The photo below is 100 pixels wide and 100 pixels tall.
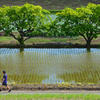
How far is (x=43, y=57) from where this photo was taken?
1160 inches

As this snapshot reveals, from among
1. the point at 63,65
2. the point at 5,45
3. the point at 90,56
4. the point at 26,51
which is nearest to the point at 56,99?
the point at 63,65

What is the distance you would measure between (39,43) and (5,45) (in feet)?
20.2

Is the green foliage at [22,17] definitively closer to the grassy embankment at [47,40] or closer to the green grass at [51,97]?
the grassy embankment at [47,40]

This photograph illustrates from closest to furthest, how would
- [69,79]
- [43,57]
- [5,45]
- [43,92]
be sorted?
1. [43,92]
2. [69,79]
3. [43,57]
4. [5,45]

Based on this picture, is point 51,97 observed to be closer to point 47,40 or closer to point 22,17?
point 22,17

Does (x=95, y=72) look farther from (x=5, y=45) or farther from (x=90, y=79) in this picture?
(x=5, y=45)

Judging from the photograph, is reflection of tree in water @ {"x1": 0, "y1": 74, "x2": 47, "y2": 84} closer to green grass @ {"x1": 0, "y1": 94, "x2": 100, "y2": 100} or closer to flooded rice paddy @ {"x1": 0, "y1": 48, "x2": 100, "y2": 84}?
flooded rice paddy @ {"x1": 0, "y1": 48, "x2": 100, "y2": 84}

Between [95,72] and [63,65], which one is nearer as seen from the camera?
[95,72]

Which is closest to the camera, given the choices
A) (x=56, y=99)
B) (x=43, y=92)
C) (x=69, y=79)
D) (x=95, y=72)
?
(x=56, y=99)

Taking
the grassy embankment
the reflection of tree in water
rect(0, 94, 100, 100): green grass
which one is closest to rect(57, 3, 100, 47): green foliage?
the grassy embankment

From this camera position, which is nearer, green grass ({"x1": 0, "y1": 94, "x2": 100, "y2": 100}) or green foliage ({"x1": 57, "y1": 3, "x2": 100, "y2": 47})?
green grass ({"x1": 0, "y1": 94, "x2": 100, "y2": 100})

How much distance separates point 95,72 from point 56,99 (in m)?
10.3

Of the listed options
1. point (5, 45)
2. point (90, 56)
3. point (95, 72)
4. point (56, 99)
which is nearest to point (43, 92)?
point (56, 99)

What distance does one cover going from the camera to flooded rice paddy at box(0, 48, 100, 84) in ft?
70.0
